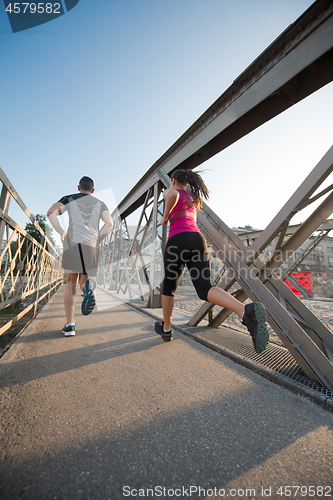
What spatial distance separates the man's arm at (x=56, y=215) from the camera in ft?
8.80

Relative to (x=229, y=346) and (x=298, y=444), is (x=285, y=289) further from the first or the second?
(x=298, y=444)

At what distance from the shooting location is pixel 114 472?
888 millimetres

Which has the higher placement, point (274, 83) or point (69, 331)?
point (274, 83)

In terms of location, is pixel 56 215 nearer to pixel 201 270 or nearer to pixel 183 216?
pixel 183 216

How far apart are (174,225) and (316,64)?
2114mm

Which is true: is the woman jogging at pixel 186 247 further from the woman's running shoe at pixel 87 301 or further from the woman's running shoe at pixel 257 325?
the woman's running shoe at pixel 87 301

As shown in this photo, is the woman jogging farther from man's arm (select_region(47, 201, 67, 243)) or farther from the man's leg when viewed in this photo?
man's arm (select_region(47, 201, 67, 243))

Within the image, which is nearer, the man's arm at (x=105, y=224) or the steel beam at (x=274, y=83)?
the steel beam at (x=274, y=83)

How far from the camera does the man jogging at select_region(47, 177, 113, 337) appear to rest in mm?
2727

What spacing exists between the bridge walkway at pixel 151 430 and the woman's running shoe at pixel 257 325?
12.2 inches

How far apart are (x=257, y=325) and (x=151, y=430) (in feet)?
3.21

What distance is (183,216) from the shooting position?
7.82 feet

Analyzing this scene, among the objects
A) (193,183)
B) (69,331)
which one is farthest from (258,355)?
(69,331)

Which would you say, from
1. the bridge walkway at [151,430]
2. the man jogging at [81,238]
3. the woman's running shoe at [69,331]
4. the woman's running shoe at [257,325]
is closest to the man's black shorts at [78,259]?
the man jogging at [81,238]
